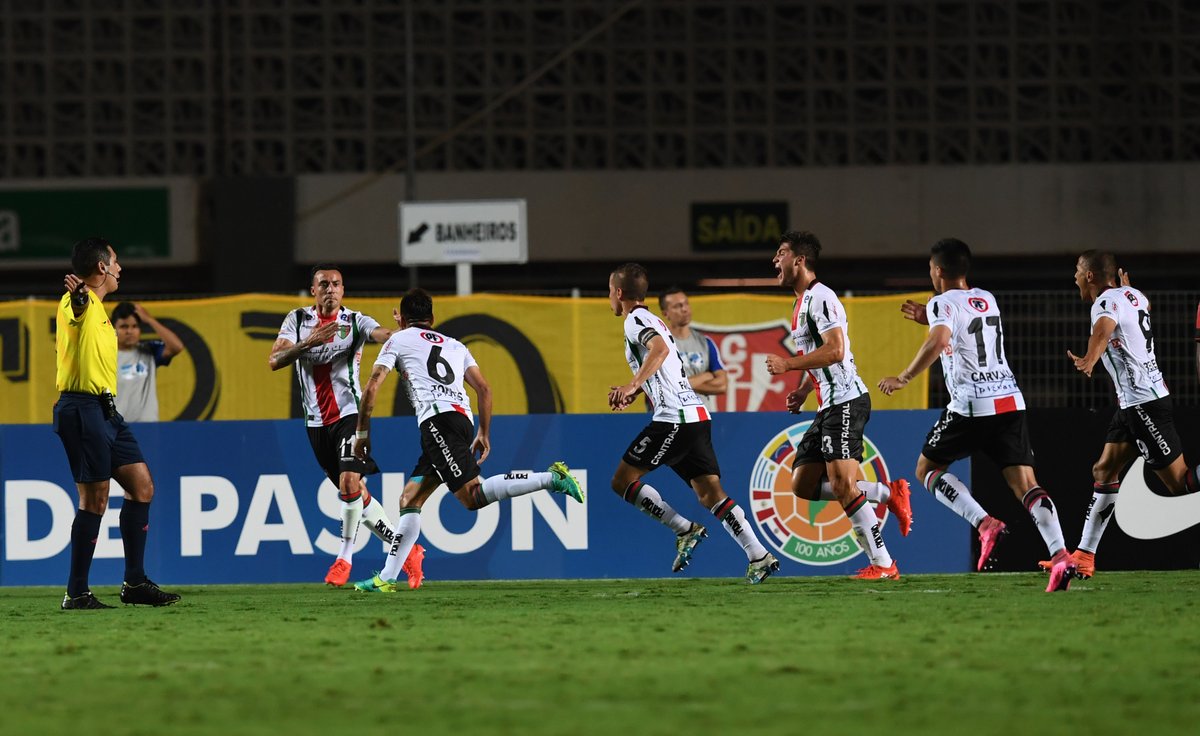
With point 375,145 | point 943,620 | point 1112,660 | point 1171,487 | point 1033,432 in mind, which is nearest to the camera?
point 1112,660

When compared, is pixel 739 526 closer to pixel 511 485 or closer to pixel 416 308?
pixel 511 485

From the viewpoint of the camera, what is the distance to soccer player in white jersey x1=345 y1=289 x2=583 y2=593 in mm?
10047

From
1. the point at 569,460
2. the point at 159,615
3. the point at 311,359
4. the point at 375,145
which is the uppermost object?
the point at 375,145

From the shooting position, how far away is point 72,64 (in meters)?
28.1

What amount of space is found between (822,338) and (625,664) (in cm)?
396

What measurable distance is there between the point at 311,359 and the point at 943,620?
4.90 m

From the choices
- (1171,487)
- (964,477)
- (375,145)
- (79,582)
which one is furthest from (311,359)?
(375,145)

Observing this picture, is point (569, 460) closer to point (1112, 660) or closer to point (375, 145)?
point (1112, 660)

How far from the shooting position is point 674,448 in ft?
33.7

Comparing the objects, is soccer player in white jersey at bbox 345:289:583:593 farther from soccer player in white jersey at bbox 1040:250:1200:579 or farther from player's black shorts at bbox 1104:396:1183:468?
player's black shorts at bbox 1104:396:1183:468

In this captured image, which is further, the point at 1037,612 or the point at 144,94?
the point at 144,94

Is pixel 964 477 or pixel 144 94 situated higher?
pixel 144 94

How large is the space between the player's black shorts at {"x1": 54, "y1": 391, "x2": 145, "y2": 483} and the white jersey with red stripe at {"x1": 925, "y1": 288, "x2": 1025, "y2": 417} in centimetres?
479

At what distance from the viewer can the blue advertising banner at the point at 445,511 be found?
12.0 metres
